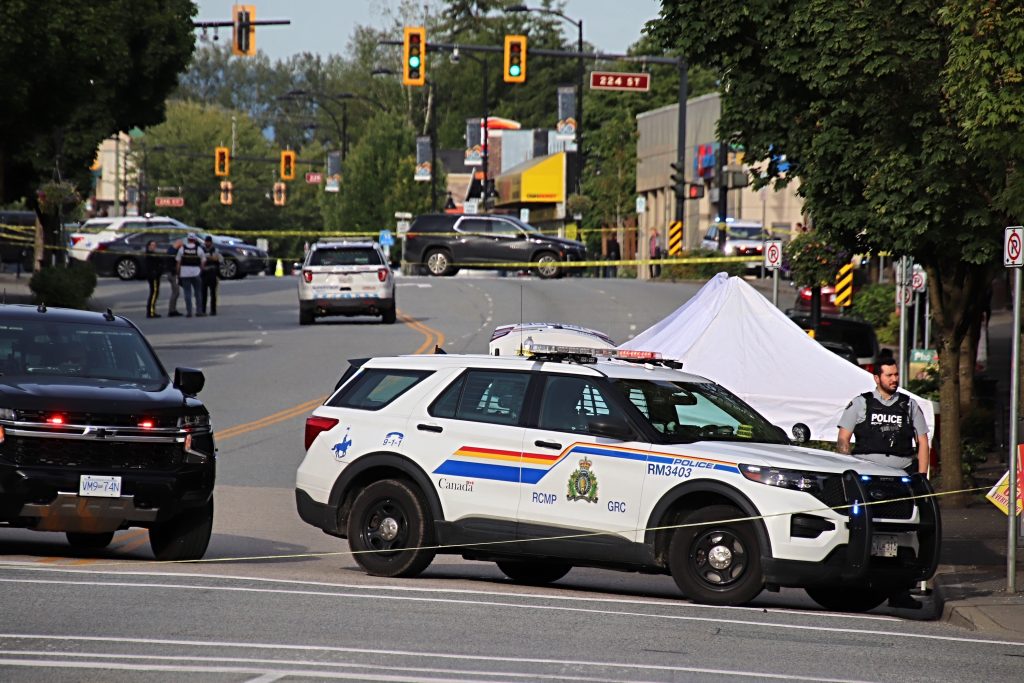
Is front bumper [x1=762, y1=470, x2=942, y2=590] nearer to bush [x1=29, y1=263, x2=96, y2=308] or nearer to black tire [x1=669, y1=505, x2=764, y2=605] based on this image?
black tire [x1=669, y1=505, x2=764, y2=605]

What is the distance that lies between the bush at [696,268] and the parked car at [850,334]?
19.4 meters

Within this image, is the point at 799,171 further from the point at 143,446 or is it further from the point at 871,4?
the point at 143,446

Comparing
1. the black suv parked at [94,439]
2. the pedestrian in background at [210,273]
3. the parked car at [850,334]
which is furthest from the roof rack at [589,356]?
the pedestrian in background at [210,273]

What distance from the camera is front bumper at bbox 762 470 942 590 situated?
464 inches

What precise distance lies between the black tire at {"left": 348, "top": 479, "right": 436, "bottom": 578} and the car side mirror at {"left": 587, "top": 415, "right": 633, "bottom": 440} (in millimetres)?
1573

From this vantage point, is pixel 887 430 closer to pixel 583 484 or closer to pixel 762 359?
pixel 583 484

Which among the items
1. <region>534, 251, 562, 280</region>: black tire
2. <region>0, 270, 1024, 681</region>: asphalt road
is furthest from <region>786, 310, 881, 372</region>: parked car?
<region>534, 251, 562, 280</region>: black tire

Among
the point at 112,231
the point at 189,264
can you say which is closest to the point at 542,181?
the point at 112,231

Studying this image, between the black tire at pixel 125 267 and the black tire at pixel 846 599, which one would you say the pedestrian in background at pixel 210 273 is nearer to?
the black tire at pixel 125 267

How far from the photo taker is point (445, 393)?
13328 millimetres

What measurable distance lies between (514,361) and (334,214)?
9843cm

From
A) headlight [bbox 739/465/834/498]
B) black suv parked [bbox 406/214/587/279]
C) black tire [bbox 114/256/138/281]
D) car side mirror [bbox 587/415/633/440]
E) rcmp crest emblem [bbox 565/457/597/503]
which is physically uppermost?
black suv parked [bbox 406/214/587/279]

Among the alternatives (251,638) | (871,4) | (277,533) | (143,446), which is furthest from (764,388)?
(251,638)

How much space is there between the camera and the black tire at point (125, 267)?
56.2 metres
